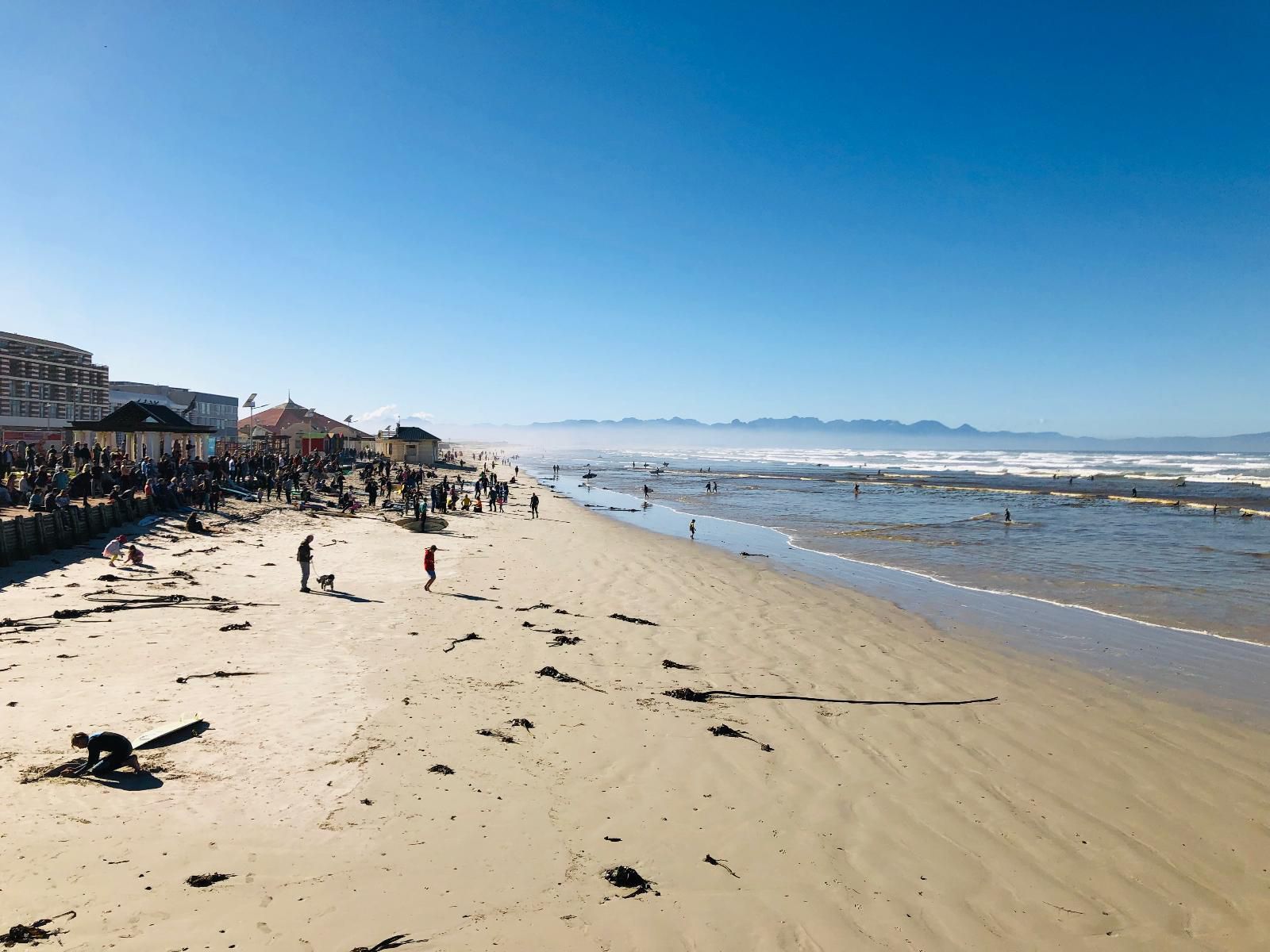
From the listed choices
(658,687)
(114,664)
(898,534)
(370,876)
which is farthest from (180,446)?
(898,534)

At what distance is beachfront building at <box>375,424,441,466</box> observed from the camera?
225ft

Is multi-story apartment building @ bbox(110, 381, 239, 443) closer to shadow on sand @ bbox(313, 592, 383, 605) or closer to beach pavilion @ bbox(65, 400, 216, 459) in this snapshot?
beach pavilion @ bbox(65, 400, 216, 459)

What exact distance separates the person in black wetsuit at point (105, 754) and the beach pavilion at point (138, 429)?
85.7ft

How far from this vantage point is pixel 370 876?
17.6 ft

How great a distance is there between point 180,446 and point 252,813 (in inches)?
1184

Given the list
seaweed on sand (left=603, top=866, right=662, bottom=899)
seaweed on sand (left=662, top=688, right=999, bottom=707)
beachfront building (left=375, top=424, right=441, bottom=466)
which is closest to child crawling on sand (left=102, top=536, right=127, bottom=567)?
seaweed on sand (left=662, top=688, right=999, bottom=707)

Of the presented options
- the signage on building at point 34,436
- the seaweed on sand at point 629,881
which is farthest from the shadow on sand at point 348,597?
the signage on building at point 34,436

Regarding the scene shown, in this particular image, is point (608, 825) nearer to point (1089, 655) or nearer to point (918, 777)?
point (918, 777)

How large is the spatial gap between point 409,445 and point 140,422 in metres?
41.2

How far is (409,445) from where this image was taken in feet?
227

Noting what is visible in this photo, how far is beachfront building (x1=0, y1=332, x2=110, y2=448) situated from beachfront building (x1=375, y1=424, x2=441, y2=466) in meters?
23.1

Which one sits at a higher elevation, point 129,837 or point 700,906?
point 129,837

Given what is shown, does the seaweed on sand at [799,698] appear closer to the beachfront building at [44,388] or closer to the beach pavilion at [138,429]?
the beach pavilion at [138,429]

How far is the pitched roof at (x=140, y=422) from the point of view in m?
27.8
